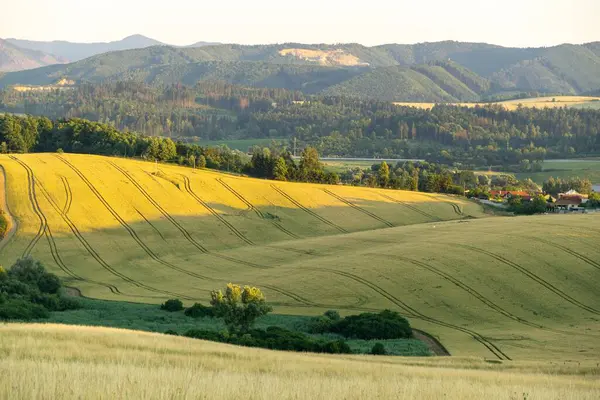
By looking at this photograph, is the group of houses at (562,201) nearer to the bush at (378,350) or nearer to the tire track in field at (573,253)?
the tire track in field at (573,253)

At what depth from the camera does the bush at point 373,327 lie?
2015 inches

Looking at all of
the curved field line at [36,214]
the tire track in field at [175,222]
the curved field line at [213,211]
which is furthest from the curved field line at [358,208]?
the curved field line at [36,214]

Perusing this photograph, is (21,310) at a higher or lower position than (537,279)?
higher

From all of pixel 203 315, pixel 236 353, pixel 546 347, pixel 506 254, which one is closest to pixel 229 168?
pixel 506 254

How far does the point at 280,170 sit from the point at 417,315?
77380 mm

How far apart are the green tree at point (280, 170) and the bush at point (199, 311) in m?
75.7

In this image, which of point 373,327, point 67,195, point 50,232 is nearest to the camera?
point 373,327

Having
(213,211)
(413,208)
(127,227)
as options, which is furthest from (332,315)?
(413,208)

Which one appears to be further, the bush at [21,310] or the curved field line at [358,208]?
the curved field line at [358,208]

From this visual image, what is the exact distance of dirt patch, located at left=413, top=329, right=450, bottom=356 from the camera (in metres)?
46.9

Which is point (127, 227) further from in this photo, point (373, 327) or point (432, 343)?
point (432, 343)

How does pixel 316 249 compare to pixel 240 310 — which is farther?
pixel 316 249

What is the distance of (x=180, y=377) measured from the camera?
650 inches

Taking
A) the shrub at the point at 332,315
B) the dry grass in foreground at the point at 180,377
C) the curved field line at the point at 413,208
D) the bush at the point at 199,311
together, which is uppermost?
the dry grass in foreground at the point at 180,377
